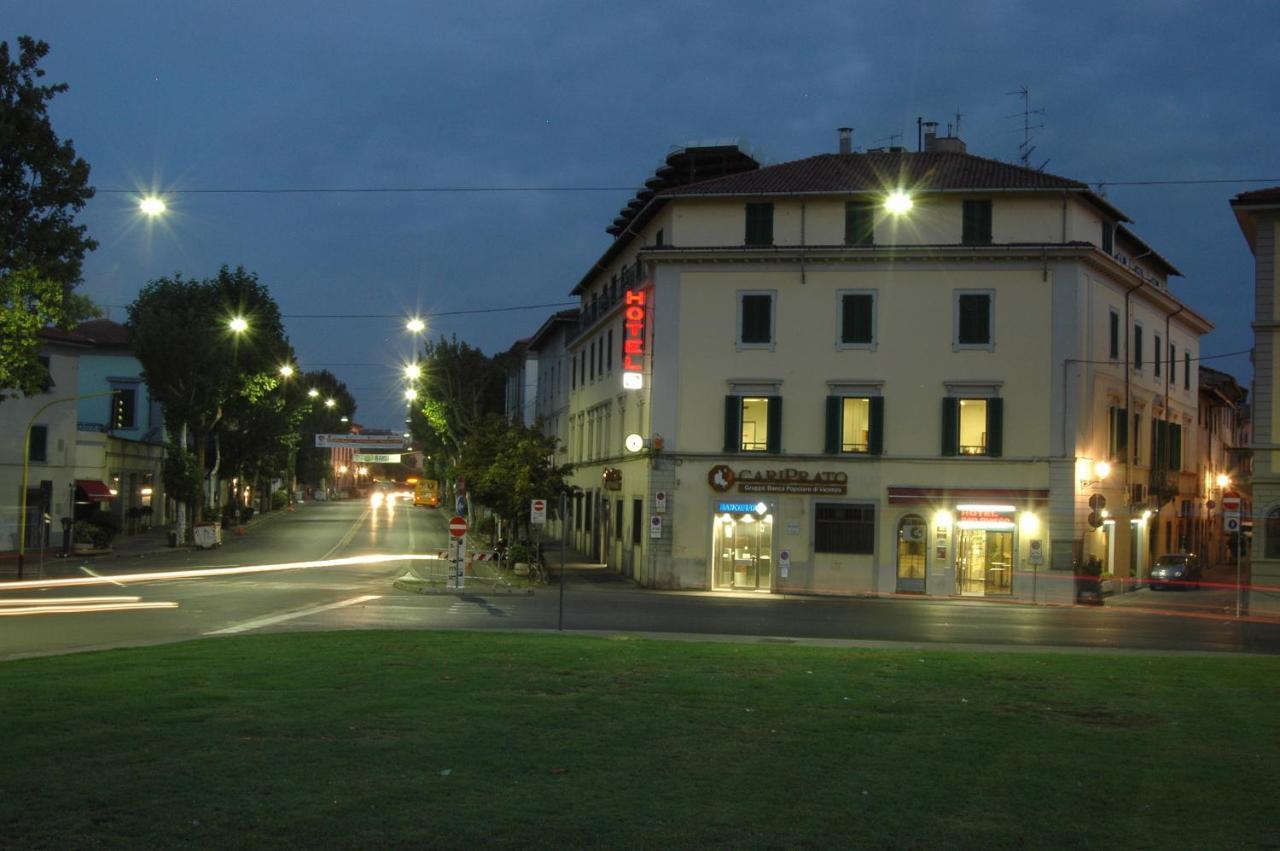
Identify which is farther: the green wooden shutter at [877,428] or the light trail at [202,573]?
the green wooden shutter at [877,428]

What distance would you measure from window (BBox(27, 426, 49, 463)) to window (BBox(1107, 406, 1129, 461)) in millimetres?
41812

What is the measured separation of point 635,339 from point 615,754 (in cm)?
3385

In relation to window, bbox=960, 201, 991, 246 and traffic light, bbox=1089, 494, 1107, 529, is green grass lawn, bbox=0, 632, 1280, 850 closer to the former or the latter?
traffic light, bbox=1089, 494, 1107, 529

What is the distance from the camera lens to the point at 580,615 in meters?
29.0

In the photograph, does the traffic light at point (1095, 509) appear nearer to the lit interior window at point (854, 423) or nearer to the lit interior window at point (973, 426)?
the lit interior window at point (973, 426)

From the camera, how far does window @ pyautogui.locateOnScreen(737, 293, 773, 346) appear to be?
4269 centimetres

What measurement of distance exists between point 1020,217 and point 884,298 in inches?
197

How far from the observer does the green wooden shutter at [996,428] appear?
41.1 metres

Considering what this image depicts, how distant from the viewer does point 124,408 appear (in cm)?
7338

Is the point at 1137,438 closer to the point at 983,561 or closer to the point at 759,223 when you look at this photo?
the point at 983,561

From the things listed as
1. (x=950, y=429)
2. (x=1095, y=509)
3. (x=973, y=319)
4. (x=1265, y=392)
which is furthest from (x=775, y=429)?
(x=1265, y=392)

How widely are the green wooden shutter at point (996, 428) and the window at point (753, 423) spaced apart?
672cm


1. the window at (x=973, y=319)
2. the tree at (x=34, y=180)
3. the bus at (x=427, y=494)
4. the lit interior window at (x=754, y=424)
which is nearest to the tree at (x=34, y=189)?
the tree at (x=34, y=180)

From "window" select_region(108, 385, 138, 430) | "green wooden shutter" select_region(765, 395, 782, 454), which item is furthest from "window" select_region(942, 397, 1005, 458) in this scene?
"window" select_region(108, 385, 138, 430)
